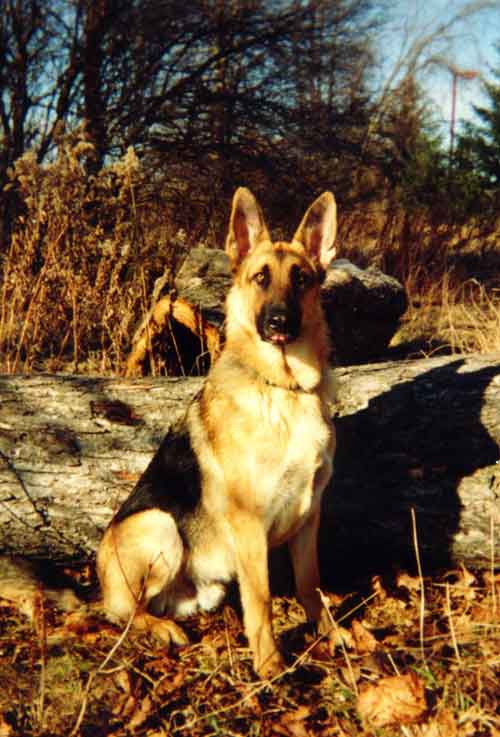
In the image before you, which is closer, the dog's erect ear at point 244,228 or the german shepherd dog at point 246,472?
the german shepherd dog at point 246,472

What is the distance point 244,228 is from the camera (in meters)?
3.49

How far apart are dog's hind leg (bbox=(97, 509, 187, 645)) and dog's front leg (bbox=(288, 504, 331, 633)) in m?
0.61

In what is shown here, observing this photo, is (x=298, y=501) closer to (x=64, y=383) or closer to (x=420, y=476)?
(x=420, y=476)

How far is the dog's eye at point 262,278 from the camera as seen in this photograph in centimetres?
331

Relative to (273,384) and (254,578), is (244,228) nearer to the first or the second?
(273,384)

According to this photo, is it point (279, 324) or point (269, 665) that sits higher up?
point (279, 324)

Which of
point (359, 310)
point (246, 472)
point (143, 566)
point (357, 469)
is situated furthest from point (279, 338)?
point (359, 310)

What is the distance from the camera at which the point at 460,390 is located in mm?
3873

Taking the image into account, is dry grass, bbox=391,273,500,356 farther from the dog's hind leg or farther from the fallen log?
the dog's hind leg

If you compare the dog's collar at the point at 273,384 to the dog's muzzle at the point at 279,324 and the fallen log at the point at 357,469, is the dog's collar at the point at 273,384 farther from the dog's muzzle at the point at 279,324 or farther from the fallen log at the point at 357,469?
the fallen log at the point at 357,469

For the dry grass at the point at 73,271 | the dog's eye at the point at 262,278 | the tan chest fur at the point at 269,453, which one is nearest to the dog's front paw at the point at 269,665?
the tan chest fur at the point at 269,453

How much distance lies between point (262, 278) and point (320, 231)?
49 cm

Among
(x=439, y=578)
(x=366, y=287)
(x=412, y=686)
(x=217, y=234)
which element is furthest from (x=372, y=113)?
(x=412, y=686)

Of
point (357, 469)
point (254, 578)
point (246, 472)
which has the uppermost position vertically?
point (246, 472)
